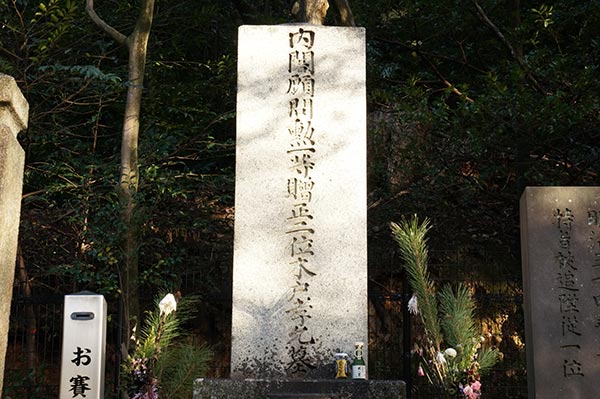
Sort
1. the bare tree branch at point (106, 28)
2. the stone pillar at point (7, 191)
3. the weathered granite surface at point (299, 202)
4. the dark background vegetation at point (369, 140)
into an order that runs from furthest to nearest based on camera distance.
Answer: the bare tree branch at point (106, 28)
the dark background vegetation at point (369, 140)
the weathered granite surface at point (299, 202)
the stone pillar at point (7, 191)

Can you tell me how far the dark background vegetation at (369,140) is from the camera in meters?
7.95

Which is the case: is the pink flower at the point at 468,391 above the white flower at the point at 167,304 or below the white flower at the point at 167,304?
below

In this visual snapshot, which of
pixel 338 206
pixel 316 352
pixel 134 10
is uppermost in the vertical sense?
pixel 134 10

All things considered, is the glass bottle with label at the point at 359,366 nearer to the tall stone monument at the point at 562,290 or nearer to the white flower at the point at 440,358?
the white flower at the point at 440,358

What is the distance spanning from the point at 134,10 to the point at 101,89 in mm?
1873

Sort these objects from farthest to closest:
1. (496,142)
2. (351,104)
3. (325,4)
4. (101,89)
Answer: (496,142) → (101,89) → (325,4) → (351,104)

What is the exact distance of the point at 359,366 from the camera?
14.3 feet

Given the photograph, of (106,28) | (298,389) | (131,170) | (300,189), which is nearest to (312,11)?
(300,189)

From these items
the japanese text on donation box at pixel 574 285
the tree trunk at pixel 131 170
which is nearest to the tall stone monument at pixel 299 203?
the japanese text on donation box at pixel 574 285

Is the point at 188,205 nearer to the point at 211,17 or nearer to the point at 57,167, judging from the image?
the point at 57,167

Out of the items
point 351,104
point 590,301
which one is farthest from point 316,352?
point 590,301

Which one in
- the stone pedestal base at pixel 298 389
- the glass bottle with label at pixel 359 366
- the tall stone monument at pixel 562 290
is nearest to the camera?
the stone pedestal base at pixel 298 389

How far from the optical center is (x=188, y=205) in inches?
343

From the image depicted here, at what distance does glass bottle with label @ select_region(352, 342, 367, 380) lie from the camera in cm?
434
